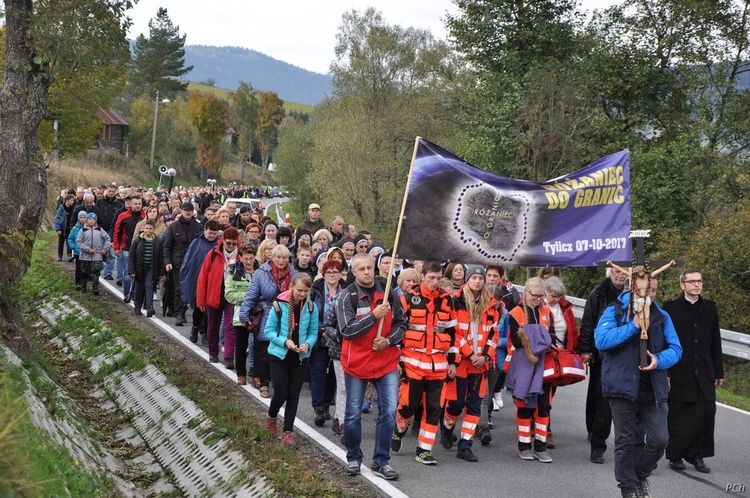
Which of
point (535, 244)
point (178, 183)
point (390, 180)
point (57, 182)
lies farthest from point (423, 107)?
point (178, 183)

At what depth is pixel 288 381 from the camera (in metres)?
8.69

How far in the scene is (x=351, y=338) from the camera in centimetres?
782

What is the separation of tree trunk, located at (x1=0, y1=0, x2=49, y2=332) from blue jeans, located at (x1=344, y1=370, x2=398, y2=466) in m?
5.27

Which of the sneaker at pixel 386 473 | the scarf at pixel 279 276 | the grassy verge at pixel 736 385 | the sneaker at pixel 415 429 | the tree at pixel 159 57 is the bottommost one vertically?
the grassy verge at pixel 736 385

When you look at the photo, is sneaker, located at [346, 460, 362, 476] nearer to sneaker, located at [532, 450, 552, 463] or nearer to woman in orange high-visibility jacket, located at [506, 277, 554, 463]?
woman in orange high-visibility jacket, located at [506, 277, 554, 463]

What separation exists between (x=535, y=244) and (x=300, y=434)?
9.87 ft

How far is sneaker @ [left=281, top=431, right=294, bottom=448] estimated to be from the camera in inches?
339

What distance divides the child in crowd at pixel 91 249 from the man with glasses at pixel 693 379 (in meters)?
11.8

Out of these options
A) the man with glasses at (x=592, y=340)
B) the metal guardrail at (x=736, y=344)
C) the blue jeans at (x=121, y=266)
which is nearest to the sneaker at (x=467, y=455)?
the man with glasses at (x=592, y=340)

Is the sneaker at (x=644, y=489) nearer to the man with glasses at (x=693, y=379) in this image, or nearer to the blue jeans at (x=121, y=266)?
the man with glasses at (x=693, y=379)

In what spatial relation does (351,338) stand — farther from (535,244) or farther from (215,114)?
(215,114)

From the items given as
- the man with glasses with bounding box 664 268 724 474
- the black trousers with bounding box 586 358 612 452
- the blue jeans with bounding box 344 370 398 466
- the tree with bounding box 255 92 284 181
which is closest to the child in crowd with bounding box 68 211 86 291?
the blue jeans with bounding box 344 370 398 466

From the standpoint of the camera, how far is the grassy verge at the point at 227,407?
7.49 metres

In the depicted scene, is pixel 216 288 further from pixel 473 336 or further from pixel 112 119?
pixel 112 119
